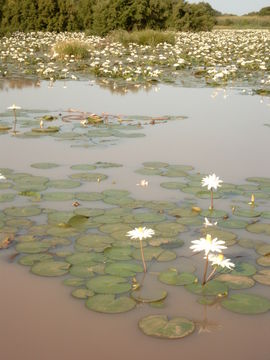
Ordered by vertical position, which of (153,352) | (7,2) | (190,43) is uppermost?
(7,2)

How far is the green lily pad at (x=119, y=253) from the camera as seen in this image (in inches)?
97.0

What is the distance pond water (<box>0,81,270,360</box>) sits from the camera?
1.82 metres

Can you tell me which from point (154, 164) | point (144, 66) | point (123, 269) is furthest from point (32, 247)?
point (144, 66)

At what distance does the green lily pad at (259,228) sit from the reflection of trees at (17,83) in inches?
250

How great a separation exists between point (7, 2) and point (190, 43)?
9350 millimetres

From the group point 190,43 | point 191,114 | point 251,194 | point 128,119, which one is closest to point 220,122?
point 191,114

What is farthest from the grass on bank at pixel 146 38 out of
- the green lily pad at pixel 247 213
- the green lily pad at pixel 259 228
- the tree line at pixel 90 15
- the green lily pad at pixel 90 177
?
the green lily pad at pixel 259 228

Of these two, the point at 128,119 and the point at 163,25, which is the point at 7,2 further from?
the point at 128,119

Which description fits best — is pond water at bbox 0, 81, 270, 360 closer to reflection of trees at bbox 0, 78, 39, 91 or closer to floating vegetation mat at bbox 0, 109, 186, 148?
floating vegetation mat at bbox 0, 109, 186, 148

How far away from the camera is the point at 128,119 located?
5.86 meters

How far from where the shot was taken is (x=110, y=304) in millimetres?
2057

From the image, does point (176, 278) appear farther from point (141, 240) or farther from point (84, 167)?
point (84, 167)

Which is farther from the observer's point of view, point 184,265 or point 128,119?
point 128,119

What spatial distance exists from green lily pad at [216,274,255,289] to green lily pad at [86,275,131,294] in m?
0.42
